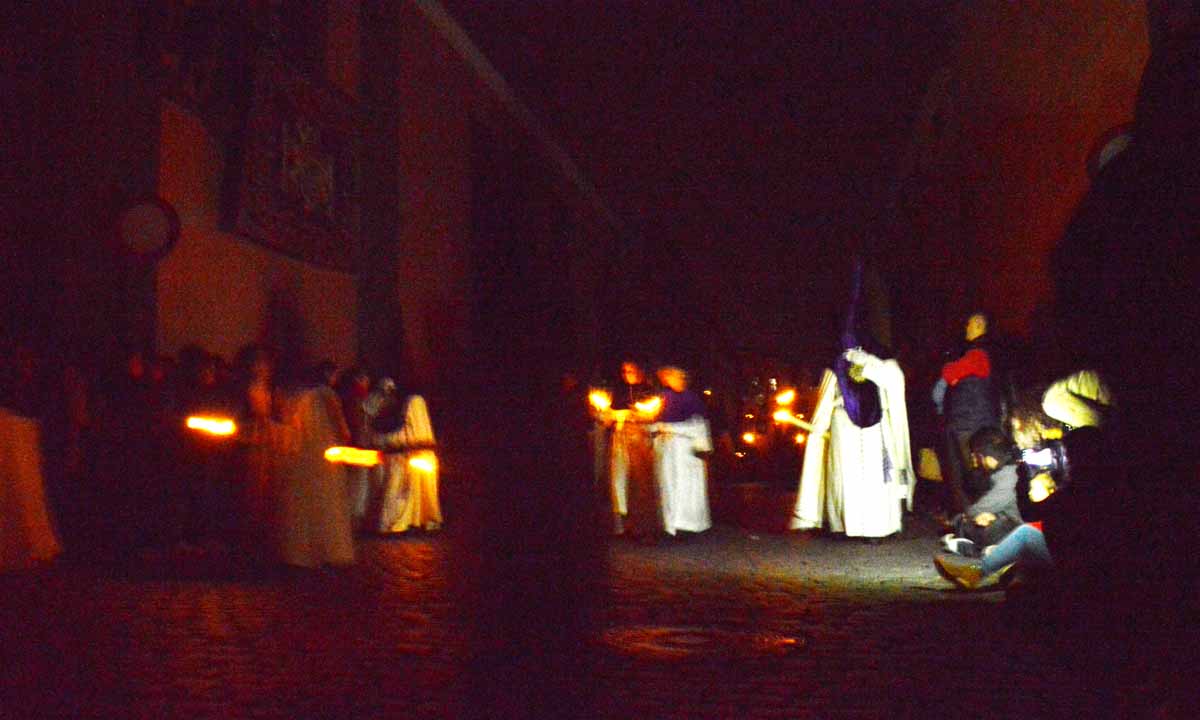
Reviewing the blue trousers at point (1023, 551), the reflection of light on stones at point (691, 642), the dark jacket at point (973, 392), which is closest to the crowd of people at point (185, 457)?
the reflection of light on stones at point (691, 642)

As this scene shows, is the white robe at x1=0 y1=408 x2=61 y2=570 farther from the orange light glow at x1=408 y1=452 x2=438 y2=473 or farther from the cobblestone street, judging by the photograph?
the orange light glow at x1=408 y1=452 x2=438 y2=473

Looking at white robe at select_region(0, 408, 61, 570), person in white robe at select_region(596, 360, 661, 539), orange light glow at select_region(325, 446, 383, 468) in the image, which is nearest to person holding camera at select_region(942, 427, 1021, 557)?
orange light glow at select_region(325, 446, 383, 468)

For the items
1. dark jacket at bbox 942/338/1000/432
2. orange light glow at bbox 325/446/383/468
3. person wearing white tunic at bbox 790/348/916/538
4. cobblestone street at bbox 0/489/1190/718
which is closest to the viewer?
cobblestone street at bbox 0/489/1190/718

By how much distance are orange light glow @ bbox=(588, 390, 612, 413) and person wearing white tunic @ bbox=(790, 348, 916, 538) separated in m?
3.11

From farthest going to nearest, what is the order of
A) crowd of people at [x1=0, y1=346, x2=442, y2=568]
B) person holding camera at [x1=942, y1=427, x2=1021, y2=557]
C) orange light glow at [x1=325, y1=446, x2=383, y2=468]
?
crowd of people at [x1=0, y1=346, x2=442, y2=568] < orange light glow at [x1=325, y1=446, x2=383, y2=468] < person holding camera at [x1=942, y1=427, x2=1021, y2=557]

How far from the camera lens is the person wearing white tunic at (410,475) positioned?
16.5m

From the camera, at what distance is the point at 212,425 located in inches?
483

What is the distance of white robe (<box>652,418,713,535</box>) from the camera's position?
1606 centimetres

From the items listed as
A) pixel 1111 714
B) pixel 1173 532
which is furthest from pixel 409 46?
pixel 1173 532

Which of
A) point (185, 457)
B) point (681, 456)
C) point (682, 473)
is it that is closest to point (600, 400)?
point (681, 456)

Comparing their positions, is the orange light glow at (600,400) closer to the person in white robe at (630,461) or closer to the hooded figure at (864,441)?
the person in white robe at (630,461)

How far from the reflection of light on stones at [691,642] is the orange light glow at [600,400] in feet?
31.2

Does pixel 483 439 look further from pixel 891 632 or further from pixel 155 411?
pixel 891 632

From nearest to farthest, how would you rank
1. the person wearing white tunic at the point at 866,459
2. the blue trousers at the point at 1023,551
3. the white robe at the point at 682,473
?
the blue trousers at the point at 1023,551 → the person wearing white tunic at the point at 866,459 → the white robe at the point at 682,473
